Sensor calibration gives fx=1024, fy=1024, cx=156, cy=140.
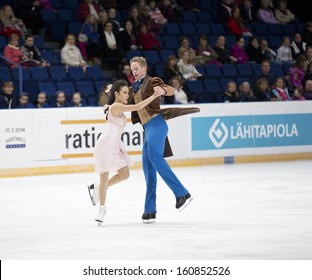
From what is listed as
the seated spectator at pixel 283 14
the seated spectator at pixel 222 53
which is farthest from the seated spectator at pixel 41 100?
the seated spectator at pixel 283 14

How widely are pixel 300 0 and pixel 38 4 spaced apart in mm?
8930

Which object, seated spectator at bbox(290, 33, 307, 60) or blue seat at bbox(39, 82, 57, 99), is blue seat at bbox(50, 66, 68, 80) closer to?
blue seat at bbox(39, 82, 57, 99)

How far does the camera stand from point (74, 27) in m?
22.2

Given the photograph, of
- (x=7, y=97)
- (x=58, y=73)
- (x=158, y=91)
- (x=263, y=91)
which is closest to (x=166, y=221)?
(x=158, y=91)

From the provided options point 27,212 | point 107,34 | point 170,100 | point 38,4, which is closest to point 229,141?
point 170,100

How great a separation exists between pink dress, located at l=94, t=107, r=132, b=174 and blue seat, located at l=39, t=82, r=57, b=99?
859cm

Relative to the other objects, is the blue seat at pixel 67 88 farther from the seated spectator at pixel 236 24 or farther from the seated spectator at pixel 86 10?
the seated spectator at pixel 236 24

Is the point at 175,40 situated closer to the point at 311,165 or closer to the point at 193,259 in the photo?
the point at 311,165

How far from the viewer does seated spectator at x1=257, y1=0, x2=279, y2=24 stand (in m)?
26.5

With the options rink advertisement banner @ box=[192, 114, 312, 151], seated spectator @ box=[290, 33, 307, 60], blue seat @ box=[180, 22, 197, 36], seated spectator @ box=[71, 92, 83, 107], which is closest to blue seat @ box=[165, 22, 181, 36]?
blue seat @ box=[180, 22, 197, 36]

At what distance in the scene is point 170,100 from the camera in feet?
68.0

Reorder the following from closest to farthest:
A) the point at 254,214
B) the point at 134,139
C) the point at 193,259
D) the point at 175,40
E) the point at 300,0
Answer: the point at 193,259 → the point at 254,214 → the point at 134,139 → the point at 175,40 → the point at 300,0

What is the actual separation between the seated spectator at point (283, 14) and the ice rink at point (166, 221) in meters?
9.94

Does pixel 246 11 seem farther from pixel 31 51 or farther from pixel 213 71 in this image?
pixel 31 51
